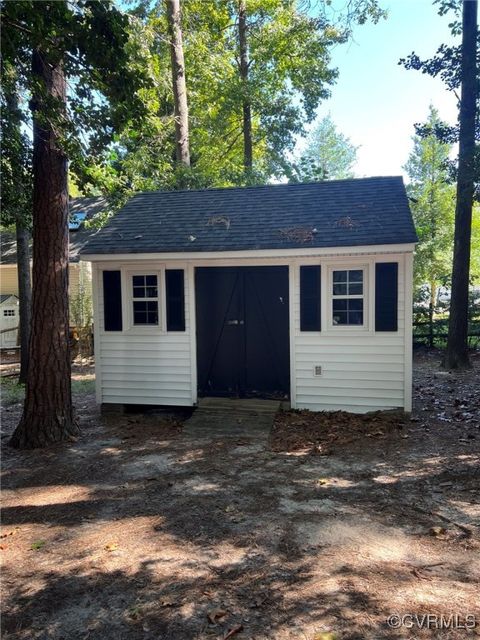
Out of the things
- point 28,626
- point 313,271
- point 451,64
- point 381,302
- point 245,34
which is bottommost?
point 28,626

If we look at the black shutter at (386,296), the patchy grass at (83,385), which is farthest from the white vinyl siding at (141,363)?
the black shutter at (386,296)

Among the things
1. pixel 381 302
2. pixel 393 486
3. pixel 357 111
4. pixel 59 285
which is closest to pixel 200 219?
pixel 59 285

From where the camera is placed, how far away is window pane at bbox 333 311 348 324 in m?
7.12

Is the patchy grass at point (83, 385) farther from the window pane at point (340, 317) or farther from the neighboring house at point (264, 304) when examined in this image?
the window pane at point (340, 317)

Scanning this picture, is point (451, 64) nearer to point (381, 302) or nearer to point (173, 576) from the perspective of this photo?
point (381, 302)

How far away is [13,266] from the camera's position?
17.6 metres

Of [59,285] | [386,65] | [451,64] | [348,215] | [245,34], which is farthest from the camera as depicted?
[245,34]

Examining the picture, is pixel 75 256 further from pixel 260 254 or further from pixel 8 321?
pixel 260 254

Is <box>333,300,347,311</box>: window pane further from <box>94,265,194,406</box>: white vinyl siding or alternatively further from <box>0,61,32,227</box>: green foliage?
<box>0,61,32,227</box>: green foliage

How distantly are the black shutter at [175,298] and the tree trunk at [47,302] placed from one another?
185 cm

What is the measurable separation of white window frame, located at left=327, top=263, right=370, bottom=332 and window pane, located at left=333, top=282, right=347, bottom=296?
4 cm

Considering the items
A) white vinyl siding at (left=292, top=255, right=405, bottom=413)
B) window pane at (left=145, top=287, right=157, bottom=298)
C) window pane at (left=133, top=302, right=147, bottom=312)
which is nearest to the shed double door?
white vinyl siding at (left=292, top=255, right=405, bottom=413)

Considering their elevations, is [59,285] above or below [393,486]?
above

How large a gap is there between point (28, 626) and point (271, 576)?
1525 mm
